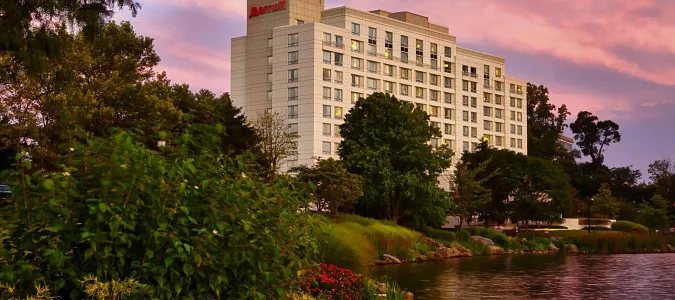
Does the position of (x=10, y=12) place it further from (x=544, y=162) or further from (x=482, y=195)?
(x=544, y=162)

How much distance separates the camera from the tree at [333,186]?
5619 cm

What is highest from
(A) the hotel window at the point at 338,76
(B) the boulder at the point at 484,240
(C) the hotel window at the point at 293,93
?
(A) the hotel window at the point at 338,76

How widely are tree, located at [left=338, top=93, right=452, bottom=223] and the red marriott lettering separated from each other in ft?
172

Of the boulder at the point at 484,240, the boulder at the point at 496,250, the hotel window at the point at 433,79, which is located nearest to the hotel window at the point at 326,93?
the hotel window at the point at 433,79

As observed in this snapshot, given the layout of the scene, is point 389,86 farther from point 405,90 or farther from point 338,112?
point 338,112

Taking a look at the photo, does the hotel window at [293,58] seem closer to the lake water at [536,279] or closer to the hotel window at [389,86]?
the hotel window at [389,86]

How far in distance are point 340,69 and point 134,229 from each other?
109 metres

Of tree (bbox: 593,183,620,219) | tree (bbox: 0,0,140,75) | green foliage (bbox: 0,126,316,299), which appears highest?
tree (bbox: 0,0,140,75)

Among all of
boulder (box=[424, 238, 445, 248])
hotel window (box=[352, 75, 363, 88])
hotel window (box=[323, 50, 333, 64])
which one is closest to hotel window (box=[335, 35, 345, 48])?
hotel window (box=[323, 50, 333, 64])

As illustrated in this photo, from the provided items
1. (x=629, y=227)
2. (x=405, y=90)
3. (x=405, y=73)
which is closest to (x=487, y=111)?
(x=405, y=90)

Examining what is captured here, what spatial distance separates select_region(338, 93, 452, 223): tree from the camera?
66.1 m

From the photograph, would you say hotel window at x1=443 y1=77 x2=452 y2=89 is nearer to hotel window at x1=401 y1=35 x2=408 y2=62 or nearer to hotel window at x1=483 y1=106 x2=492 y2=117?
hotel window at x1=401 y1=35 x2=408 y2=62

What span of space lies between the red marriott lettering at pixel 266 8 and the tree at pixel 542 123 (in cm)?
6157

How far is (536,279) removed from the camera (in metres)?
36.6
